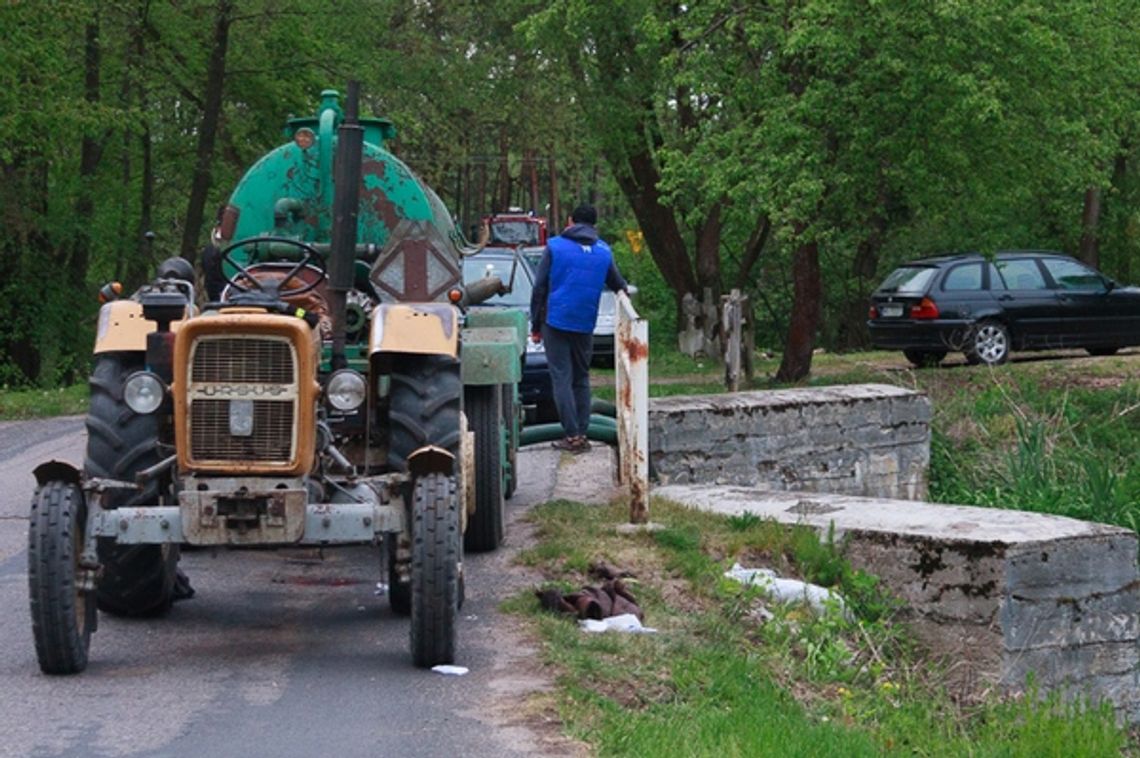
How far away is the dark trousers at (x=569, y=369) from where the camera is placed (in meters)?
13.6

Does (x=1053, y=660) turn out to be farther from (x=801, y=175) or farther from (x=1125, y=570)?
(x=801, y=175)

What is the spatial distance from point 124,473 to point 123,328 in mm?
1041

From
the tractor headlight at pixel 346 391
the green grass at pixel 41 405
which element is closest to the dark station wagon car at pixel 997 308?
the green grass at pixel 41 405

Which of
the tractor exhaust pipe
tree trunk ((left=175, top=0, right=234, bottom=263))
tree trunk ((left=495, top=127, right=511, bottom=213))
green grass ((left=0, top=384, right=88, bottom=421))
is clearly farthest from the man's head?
tree trunk ((left=495, top=127, right=511, bottom=213))

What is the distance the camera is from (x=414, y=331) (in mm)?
9297

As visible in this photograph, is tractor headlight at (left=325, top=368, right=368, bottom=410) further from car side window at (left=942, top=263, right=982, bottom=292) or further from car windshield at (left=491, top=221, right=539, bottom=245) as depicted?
car windshield at (left=491, top=221, right=539, bottom=245)

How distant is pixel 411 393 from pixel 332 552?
239cm

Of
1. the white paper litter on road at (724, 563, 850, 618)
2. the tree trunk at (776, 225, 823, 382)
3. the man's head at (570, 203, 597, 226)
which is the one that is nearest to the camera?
the white paper litter on road at (724, 563, 850, 618)

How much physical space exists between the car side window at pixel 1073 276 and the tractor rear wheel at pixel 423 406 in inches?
739

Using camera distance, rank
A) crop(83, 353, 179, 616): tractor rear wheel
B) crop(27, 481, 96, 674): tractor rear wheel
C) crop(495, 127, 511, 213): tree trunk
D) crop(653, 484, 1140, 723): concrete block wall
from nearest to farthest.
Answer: crop(27, 481, 96, 674): tractor rear wheel < crop(83, 353, 179, 616): tractor rear wheel < crop(653, 484, 1140, 723): concrete block wall < crop(495, 127, 511, 213): tree trunk

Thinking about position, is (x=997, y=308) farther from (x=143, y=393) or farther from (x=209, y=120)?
(x=143, y=393)

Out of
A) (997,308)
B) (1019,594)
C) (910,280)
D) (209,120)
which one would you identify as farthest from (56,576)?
(209,120)

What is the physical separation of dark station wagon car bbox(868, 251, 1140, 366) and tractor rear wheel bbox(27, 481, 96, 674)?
1889 cm

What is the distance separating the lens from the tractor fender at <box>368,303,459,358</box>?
9.20 m
